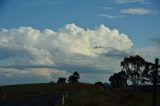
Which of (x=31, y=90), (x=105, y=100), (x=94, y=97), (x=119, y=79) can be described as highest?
(x=119, y=79)

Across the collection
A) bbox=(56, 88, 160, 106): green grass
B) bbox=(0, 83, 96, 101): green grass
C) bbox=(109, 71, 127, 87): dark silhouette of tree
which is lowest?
bbox=(56, 88, 160, 106): green grass

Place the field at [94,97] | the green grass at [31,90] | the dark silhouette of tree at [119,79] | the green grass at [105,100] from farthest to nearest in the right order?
the dark silhouette of tree at [119,79], the green grass at [31,90], the field at [94,97], the green grass at [105,100]

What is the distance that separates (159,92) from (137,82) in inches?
2562

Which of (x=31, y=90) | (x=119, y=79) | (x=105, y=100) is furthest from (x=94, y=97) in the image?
(x=119, y=79)

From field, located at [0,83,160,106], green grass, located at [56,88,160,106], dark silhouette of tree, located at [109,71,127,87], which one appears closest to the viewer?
green grass, located at [56,88,160,106]

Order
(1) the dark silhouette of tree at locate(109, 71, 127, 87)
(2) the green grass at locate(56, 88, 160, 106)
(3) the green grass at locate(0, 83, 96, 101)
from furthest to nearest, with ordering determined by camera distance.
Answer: (1) the dark silhouette of tree at locate(109, 71, 127, 87) → (3) the green grass at locate(0, 83, 96, 101) → (2) the green grass at locate(56, 88, 160, 106)

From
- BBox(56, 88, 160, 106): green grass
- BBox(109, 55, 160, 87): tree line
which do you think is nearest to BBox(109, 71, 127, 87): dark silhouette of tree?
BBox(109, 55, 160, 87): tree line

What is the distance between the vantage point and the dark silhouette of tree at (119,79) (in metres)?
130

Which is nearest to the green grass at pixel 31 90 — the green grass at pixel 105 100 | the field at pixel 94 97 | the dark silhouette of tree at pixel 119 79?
the field at pixel 94 97

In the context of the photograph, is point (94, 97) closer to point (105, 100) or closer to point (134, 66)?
point (105, 100)

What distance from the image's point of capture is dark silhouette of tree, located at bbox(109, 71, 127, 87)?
12968cm

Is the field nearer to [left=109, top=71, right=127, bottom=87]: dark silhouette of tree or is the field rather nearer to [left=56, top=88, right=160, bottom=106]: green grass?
[left=56, top=88, right=160, bottom=106]: green grass

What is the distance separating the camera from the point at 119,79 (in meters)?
136

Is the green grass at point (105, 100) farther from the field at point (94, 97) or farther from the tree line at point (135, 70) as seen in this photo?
the tree line at point (135, 70)
